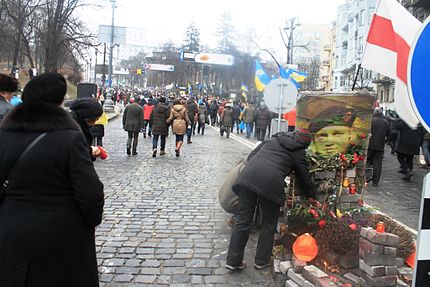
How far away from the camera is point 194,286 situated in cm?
Answer: 438

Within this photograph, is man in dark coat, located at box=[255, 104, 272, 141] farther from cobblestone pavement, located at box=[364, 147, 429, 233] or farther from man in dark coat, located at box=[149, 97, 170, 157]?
cobblestone pavement, located at box=[364, 147, 429, 233]

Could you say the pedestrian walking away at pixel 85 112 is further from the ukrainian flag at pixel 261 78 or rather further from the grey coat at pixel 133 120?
the ukrainian flag at pixel 261 78

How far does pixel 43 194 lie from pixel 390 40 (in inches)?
217

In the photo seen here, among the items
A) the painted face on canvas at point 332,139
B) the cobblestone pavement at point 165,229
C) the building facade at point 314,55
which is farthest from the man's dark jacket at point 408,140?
the building facade at point 314,55

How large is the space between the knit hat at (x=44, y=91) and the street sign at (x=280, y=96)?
624 centimetres

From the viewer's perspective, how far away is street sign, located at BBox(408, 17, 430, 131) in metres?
2.59

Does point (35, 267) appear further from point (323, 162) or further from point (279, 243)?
Result: point (323, 162)

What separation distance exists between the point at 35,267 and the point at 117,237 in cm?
328

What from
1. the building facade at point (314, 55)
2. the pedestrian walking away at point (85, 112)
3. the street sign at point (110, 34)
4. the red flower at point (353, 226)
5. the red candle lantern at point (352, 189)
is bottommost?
the red flower at point (353, 226)

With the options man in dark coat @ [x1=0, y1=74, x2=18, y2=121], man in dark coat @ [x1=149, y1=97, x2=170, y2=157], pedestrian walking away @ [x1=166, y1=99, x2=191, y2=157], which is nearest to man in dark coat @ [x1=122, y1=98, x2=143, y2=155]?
man in dark coat @ [x1=149, y1=97, x2=170, y2=157]

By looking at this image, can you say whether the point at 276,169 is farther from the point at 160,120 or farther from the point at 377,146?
the point at 160,120

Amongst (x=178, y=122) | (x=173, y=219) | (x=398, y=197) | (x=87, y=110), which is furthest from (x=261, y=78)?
(x=87, y=110)

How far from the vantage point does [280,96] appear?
341 inches

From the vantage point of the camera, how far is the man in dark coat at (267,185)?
4645 mm
